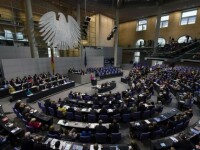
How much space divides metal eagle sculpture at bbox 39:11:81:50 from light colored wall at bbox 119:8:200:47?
20.1 m

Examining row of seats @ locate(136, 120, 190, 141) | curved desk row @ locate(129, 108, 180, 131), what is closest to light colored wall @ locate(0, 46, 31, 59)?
curved desk row @ locate(129, 108, 180, 131)

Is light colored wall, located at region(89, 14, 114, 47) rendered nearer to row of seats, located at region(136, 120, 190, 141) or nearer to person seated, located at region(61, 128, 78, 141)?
row of seats, located at region(136, 120, 190, 141)

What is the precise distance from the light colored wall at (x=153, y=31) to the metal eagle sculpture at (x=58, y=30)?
66.1 ft

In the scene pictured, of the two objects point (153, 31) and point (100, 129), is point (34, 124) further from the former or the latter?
point (153, 31)

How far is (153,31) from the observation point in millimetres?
29297

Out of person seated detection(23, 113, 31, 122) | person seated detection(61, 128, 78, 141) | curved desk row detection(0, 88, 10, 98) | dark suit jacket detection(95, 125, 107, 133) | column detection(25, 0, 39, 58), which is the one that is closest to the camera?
person seated detection(61, 128, 78, 141)

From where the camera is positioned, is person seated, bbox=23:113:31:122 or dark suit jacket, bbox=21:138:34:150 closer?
dark suit jacket, bbox=21:138:34:150

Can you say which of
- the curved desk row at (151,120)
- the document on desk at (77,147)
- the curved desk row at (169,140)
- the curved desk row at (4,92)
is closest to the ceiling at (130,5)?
the curved desk row at (4,92)

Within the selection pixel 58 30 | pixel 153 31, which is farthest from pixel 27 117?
pixel 153 31

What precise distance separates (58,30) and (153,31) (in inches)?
914

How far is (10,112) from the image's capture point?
9000 mm

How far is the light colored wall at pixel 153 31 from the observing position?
932 inches

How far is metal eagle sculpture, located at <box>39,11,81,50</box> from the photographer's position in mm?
11878

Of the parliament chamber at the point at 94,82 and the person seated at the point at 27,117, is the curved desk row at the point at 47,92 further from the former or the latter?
the person seated at the point at 27,117
